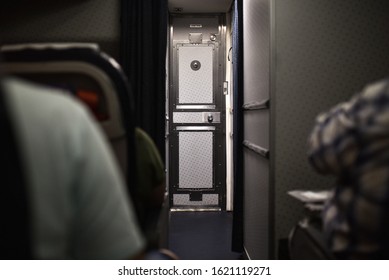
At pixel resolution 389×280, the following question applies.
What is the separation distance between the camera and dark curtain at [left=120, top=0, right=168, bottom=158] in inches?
129

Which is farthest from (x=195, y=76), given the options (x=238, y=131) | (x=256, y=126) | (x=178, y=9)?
(x=256, y=126)

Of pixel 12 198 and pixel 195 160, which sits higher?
pixel 12 198

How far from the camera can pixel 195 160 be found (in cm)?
489

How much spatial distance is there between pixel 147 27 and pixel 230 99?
5.58 feet

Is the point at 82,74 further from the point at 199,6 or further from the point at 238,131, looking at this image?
the point at 199,6

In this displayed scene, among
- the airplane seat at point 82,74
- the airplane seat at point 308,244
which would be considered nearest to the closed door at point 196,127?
the airplane seat at point 308,244

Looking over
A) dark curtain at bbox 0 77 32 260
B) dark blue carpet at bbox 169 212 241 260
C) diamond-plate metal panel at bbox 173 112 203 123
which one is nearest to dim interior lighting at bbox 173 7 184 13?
diamond-plate metal panel at bbox 173 112 203 123

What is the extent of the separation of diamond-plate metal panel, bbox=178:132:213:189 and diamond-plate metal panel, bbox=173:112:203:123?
152mm

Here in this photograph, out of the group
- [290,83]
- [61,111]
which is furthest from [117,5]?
[61,111]

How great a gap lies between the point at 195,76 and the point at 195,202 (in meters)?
Result: 1.48

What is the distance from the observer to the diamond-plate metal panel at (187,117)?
15.9ft

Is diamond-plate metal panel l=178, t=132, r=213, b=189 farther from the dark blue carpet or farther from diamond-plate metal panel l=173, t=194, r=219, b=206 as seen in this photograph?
the dark blue carpet

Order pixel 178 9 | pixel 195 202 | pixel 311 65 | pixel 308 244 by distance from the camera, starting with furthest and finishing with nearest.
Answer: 1. pixel 195 202
2. pixel 178 9
3. pixel 311 65
4. pixel 308 244
